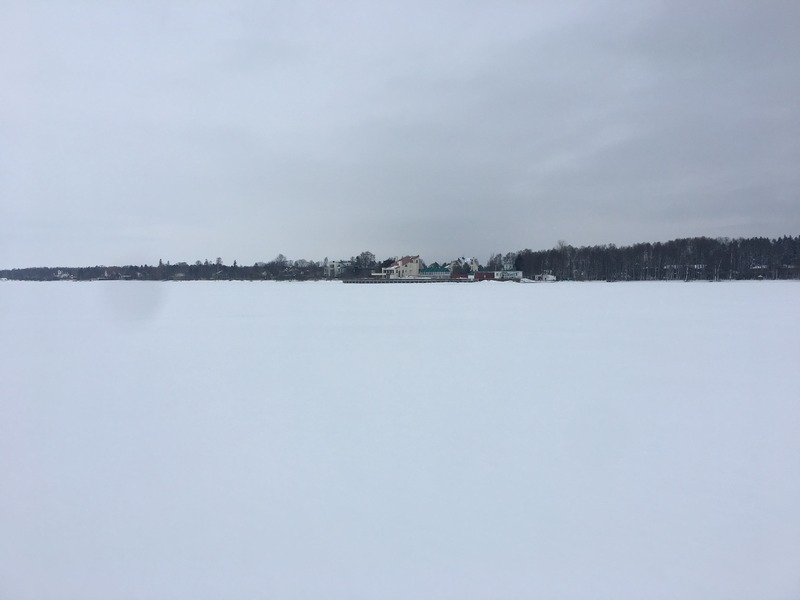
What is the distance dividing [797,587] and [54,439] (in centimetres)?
582

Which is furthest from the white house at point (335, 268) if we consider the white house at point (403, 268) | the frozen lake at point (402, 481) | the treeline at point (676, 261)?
the frozen lake at point (402, 481)

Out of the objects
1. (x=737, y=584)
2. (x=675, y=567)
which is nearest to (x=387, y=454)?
(x=675, y=567)

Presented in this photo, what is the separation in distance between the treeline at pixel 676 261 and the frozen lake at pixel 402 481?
242 ft

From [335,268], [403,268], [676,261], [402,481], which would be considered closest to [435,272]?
[403,268]

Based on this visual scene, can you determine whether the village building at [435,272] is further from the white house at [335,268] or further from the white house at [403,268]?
the white house at [335,268]

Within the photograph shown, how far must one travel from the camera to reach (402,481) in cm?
393

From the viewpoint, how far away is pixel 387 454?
4488 millimetres

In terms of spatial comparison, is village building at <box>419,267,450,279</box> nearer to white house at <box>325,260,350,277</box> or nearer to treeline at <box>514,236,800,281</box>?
treeline at <box>514,236,800,281</box>

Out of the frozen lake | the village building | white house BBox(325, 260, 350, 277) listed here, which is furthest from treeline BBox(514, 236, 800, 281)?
the frozen lake

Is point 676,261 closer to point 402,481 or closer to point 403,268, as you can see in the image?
point 403,268

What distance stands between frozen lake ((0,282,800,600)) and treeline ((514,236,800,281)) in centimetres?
7385

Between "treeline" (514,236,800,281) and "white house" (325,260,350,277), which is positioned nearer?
"treeline" (514,236,800,281)

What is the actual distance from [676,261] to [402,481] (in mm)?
82758

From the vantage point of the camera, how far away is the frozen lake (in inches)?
113
